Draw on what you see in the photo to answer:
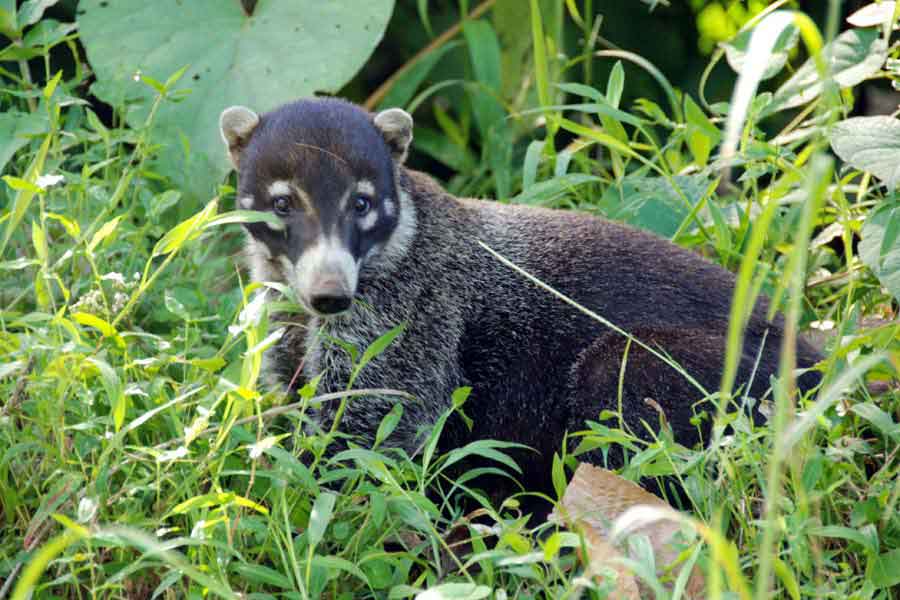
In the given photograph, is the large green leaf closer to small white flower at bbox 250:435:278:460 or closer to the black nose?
the black nose

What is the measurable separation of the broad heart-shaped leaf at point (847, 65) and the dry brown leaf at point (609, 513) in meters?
1.71

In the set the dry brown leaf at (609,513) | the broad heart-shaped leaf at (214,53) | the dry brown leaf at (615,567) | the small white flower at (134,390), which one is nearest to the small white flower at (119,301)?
the small white flower at (134,390)

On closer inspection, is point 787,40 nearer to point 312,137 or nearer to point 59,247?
point 312,137

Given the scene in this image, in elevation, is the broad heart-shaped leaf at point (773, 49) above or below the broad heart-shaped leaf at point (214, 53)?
above

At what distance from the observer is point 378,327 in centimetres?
438

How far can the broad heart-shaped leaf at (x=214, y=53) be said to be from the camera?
529 cm

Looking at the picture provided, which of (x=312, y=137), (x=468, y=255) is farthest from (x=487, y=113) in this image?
(x=312, y=137)

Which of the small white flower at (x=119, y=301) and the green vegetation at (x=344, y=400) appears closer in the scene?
the green vegetation at (x=344, y=400)

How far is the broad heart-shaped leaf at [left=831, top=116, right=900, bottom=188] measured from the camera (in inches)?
150

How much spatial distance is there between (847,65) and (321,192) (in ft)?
6.56

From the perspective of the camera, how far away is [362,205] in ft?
13.8

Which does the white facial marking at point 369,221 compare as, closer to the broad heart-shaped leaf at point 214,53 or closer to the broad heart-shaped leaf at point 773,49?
the broad heart-shaped leaf at point 214,53

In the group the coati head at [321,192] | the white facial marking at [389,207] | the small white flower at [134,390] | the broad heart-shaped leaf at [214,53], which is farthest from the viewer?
→ the broad heart-shaped leaf at [214,53]

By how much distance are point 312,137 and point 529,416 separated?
1.31 m
